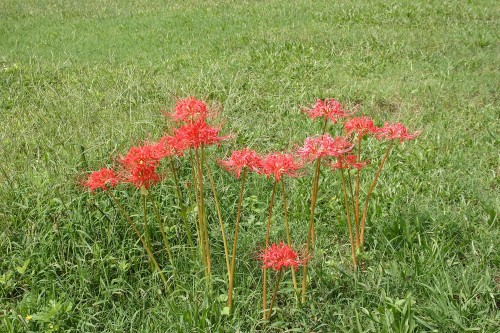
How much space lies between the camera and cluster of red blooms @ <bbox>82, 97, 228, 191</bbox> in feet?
7.93

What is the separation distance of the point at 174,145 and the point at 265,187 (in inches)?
64.7

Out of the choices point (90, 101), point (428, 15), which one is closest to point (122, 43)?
point (90, 101)

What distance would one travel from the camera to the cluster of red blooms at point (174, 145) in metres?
2.42

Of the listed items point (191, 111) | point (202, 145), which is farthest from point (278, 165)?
point (191, 111)

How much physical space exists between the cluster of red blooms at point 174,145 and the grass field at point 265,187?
65cm

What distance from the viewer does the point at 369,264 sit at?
10.3ft

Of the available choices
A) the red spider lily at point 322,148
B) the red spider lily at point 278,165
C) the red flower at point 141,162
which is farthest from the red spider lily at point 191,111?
the red spider lily at point 322,148

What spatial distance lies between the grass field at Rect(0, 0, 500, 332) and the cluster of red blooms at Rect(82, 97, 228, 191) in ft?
2.12

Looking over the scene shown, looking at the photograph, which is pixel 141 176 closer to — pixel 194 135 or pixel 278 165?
pixel 194 135

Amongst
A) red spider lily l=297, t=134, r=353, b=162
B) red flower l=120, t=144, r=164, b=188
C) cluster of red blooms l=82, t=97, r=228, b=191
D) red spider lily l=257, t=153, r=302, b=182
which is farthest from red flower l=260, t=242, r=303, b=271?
red flower l=120, t=144, r=164, b=188

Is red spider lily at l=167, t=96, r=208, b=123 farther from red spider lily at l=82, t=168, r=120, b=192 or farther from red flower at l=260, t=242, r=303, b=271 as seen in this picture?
red flower at l=260, t=242, r=303, b=271

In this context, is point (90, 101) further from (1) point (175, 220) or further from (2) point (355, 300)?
(2) point (355, 300)

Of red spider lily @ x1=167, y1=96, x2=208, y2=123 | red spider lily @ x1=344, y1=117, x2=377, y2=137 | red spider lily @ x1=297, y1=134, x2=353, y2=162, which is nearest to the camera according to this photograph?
red spider lily @ x1=297, y1=134, x2=353, y2=162

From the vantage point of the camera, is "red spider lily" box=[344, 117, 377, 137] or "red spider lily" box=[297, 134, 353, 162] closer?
"red spider lily" box=[297, 134, 353, 162]
